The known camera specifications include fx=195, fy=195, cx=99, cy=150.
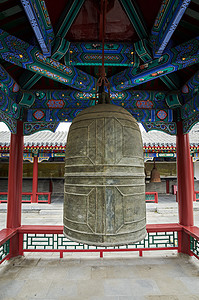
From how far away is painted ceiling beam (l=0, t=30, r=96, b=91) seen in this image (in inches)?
102

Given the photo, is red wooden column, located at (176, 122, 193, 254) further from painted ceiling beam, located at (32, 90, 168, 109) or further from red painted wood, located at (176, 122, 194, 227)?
painted ceiling beam, located at (32, 90, 168, 109)

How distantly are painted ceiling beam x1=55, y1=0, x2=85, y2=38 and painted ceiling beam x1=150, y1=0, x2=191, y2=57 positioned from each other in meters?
0.96

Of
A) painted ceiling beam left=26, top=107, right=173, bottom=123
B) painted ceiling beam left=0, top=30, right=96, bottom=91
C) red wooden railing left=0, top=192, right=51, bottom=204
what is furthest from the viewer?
red wooden railing left=0, top=192, right=51, bottom=204

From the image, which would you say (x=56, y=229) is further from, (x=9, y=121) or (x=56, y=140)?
(x=56, y=140)

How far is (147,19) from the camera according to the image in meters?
2.56

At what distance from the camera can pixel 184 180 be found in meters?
4.53

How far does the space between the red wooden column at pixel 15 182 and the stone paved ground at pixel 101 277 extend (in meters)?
0.73

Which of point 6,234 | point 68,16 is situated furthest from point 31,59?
point 6,234

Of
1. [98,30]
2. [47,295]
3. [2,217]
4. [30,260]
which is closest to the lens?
[98,30]

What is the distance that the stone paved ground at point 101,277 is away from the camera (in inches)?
117

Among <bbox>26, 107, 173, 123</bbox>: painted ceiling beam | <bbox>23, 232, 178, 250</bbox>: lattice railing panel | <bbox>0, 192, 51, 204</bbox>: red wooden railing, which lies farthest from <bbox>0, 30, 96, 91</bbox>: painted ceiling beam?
<bbox>0, 192, 51, 204</bbox>: red wooden railing

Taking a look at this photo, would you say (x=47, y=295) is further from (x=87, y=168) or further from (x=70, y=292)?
(x=87, y=168)

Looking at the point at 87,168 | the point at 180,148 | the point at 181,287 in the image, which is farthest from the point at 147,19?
the point at 181,287

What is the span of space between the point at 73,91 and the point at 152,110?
1861 mm
